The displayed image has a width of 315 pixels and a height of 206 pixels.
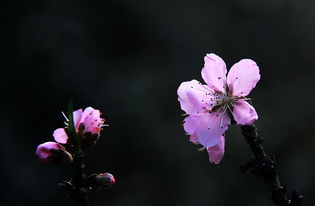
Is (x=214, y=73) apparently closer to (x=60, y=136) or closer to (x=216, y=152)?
(x=216, y=152)

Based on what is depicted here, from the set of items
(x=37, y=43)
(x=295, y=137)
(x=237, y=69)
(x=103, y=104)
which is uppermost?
(x=37, y=43)

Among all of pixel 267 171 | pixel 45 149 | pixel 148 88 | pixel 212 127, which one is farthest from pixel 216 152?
pixel 148 88

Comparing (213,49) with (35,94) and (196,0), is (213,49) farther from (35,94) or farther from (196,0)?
(35,94)

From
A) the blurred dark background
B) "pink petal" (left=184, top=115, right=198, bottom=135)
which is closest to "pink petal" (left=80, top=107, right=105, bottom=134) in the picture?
"pink petal" (left=184, top=115, right=198, bottom=135)

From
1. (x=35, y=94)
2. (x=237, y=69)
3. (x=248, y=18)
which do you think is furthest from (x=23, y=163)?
(x=237, y=69)

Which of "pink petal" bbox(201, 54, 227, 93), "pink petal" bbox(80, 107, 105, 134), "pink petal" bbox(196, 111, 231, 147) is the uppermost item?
"pink petal" bbox(201, 54, 227, 93)

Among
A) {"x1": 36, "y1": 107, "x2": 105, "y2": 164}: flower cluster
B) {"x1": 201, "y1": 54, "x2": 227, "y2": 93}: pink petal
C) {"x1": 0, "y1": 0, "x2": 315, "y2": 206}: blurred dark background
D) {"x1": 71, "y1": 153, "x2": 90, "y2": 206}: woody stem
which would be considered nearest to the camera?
{"x1": 71, "y1": 153, "x2": 90, "y2": 206}: woody stem

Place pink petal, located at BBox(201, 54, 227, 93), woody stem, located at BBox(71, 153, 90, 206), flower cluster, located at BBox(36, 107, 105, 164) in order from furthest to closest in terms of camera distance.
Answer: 1. pink petal, located at BBox(201, 54, 227, 93)
2. flower cluster, located at BBox(36, 107, 105, 164)
3. woody stem, located at BBox(71, 153, 90, 206)

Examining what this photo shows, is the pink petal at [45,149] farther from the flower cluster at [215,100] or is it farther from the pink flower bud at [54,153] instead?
the flower cluster at [215,100]

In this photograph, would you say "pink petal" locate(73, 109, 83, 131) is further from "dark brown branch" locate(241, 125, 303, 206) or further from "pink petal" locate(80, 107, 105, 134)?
"dark brown branch" locate(241, 125, 303, 206)
